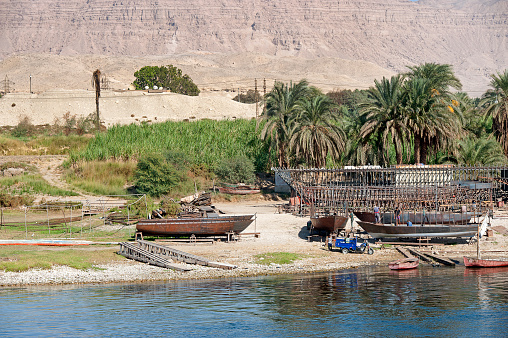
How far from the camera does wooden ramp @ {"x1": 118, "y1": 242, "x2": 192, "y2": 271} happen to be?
30.6 m

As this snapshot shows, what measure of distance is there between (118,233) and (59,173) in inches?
1106

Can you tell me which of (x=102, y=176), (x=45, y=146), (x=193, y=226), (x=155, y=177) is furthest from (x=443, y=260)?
(x=45, y=146)

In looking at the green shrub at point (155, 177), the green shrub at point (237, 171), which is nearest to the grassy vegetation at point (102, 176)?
the green shrub at point (155, 177)

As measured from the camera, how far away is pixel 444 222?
38594 millimetres

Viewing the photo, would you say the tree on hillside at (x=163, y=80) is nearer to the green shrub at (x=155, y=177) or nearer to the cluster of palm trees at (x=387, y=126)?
the cluster of palm trees at (x=387, y=126)

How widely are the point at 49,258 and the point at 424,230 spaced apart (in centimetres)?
2200

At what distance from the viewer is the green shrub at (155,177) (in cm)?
5506

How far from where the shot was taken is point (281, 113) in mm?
60719

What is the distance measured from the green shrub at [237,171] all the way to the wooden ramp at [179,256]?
2916 cm

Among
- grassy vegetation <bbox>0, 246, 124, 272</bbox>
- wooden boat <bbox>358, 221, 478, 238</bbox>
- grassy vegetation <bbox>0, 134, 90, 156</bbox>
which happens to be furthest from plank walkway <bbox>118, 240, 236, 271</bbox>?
grassy vegetation <bbox>0, 134, 90, 156</bbox>

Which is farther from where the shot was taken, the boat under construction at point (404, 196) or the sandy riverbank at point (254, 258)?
the boat under construction at point (404, 196)

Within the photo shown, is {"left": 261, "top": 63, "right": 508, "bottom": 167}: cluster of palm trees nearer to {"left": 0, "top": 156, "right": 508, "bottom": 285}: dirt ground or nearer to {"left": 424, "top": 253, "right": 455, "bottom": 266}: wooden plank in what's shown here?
{"left": 0, "top": 156, "right": 508, "bottom": 285}: dirt ground

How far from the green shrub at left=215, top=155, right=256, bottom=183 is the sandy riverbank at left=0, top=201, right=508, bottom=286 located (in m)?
17.4

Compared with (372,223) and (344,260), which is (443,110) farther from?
(344,260)
